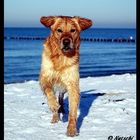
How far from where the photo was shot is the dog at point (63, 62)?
5949mm

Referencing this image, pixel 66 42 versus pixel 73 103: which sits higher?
pixel 66 42

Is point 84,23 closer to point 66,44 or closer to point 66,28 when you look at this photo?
point 66,28

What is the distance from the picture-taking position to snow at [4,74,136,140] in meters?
6.07

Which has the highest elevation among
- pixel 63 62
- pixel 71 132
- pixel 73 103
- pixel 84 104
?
pixel 63 62

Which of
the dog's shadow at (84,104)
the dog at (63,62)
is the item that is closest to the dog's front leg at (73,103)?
the dog at (63,62)

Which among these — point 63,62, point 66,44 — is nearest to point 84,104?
point 63,62

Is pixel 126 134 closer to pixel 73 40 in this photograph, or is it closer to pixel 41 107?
pixel 73 40

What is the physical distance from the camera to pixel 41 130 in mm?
6281

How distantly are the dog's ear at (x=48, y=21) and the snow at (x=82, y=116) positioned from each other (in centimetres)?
159

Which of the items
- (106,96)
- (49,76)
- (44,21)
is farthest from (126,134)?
(106,96)

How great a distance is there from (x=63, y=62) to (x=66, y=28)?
0.59m

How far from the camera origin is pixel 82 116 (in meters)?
7.39

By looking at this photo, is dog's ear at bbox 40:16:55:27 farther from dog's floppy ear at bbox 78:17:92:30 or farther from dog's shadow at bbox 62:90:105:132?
dog's shadow at bbox 62:90:105:132

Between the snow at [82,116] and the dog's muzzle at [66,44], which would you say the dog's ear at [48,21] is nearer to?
the dog's muzzle at [66,44]
